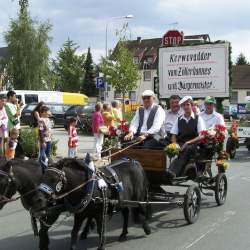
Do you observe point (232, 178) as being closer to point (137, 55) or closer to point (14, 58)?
point (14, 58)

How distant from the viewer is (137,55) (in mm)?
84812

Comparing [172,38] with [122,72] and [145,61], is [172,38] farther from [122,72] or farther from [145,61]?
[145,61]

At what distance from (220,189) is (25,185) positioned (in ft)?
14.9

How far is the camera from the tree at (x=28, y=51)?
55.4 m

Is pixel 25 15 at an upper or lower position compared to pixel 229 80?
upper

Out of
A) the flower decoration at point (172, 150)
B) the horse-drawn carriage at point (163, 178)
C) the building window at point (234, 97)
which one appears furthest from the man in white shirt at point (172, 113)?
the building window at point (234, 97)

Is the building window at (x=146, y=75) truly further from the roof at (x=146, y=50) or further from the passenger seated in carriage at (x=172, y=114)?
the passenger seated in carriage at (x=172, y=114)

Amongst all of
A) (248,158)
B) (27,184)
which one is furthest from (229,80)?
(27,184)

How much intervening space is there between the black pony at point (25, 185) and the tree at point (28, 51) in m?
50.1

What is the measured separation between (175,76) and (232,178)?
3.94m

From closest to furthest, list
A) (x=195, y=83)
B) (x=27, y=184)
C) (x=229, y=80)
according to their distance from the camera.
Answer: (x=27, y=184) < (x=229, y=80) < (x=195, y=83)

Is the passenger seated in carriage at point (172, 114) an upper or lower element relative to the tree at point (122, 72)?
lower

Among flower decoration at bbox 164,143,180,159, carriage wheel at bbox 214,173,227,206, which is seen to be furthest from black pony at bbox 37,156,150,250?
carriage wheel at bbox 214,173,227,206

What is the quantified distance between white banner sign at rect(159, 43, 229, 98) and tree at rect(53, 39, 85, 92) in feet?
190
